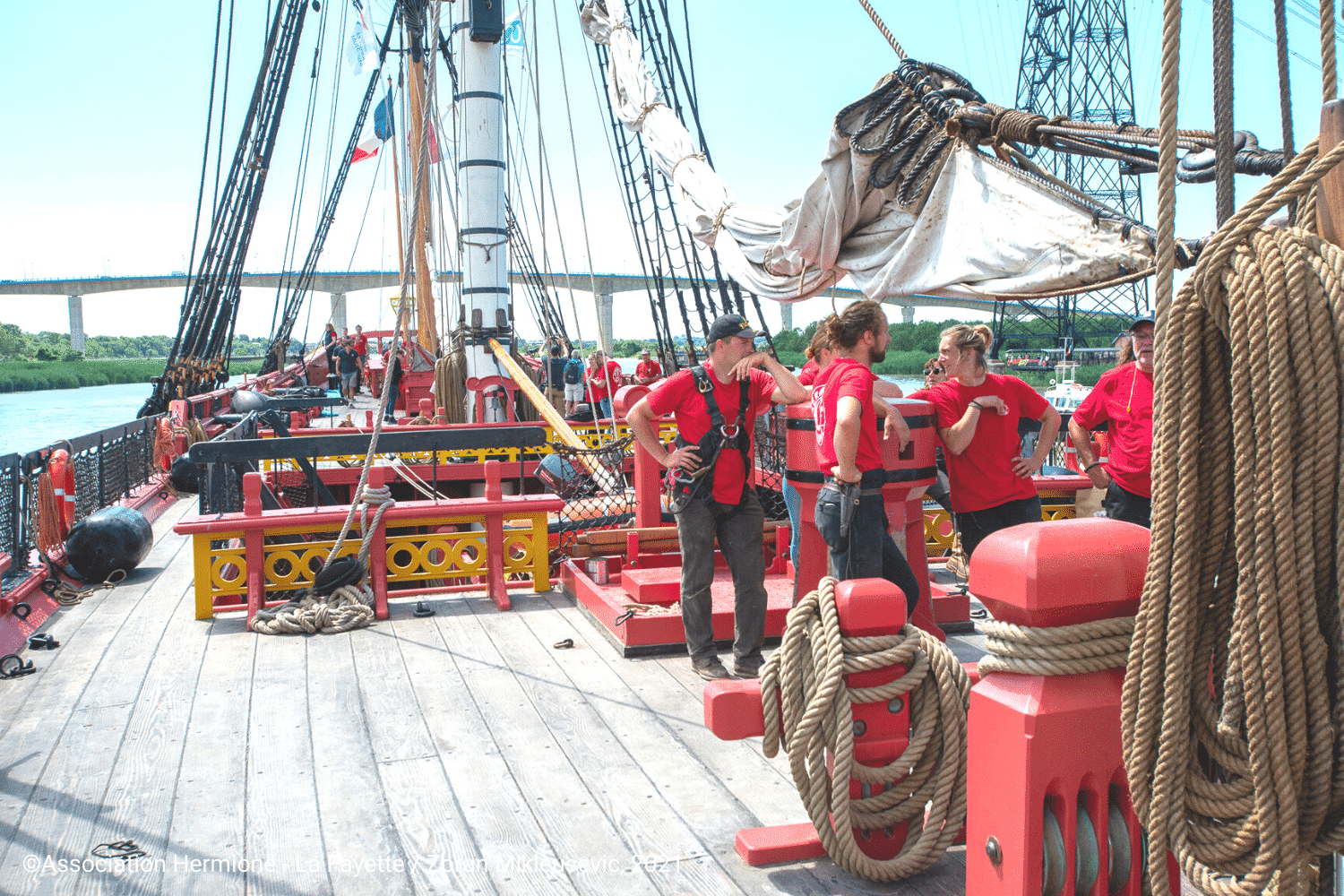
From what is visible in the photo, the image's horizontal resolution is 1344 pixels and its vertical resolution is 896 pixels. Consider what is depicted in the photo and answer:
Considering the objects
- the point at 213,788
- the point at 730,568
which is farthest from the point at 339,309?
the point at 213,788

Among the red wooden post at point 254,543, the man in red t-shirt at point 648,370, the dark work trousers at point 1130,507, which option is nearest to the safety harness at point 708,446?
the dark work trousers at point 1130,507

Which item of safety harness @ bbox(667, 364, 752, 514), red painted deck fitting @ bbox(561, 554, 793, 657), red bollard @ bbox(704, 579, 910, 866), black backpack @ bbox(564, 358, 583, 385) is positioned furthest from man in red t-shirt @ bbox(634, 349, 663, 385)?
red bollard @ bbox(704, 579, 910, 866)

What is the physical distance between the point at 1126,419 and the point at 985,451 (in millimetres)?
944

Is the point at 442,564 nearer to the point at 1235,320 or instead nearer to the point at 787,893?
the point at 787,893

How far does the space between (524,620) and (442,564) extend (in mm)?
757

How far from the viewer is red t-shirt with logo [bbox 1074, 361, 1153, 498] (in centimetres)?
432

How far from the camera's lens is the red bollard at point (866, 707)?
7.30ft

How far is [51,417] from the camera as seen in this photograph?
43.7 m

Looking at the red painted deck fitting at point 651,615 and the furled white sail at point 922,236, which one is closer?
the furled white sail at point 922,236

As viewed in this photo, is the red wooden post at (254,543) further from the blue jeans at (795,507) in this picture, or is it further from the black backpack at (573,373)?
the black backpack at (573,373)

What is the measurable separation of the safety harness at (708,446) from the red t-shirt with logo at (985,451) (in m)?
0.84

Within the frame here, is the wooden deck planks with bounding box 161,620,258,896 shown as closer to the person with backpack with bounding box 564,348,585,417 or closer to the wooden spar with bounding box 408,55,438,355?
the wooden spar with bounding box 408,55,438,355

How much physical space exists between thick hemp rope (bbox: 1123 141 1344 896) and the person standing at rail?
77.6 inches

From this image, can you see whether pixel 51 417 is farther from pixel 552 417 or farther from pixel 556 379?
pixel 552 417
